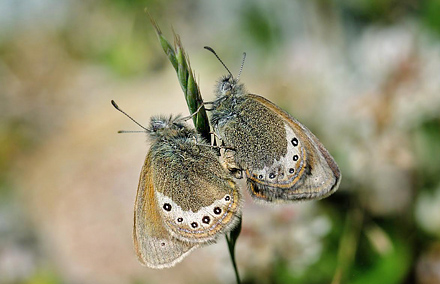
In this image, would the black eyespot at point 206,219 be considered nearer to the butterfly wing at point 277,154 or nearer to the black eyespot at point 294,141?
the butterfly wing at point 277,154

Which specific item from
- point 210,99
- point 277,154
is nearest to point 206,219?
point 277,154

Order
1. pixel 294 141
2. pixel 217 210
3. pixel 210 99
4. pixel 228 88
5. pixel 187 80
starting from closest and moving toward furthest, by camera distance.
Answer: pixel 187 80
pixel 217 210
pixel 294 141
pixel 228 88
pixel 210 99

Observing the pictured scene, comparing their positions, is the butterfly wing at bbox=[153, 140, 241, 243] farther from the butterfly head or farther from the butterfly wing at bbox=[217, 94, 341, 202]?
the butterfly head

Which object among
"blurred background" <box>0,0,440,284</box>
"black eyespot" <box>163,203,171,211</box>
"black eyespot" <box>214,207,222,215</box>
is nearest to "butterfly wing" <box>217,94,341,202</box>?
"black eyespot" <box>214,207,222,215</box>

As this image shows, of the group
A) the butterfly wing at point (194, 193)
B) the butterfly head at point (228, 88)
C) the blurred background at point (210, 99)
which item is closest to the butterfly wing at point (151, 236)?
the butterfly wing at point (194, 193)

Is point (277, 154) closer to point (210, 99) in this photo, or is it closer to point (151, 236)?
point (151, 236)

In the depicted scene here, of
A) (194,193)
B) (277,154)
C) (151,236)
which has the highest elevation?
(277,154)

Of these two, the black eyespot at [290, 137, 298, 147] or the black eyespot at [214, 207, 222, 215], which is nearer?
the black eyespot at [214, 207, 222, 215]
